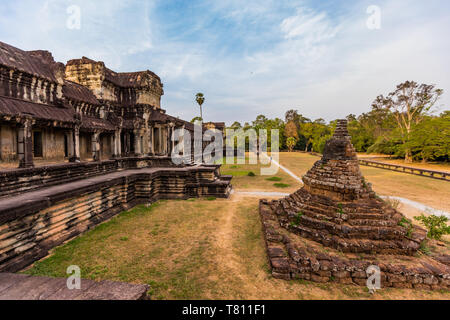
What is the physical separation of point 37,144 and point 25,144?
224 centimetres

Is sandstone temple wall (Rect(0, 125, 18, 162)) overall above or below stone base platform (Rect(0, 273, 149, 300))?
above

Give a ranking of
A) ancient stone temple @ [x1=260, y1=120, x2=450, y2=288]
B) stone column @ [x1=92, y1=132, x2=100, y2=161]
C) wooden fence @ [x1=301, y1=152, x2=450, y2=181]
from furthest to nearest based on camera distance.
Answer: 1. wooden fence @ [x1=301, y1=152, x2=450, y2=181]
2. stone column @ [x1=92, y1=132, x2=100, y2=161]
3. ancient stone temple @ [x1=260, y1=120, x2=450, y2=288]

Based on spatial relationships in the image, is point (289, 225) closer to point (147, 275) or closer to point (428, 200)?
point (147, 275)

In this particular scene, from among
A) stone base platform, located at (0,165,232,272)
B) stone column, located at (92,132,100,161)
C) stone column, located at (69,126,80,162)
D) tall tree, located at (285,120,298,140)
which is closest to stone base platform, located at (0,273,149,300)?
stone base platform, located at (0,165,232,272)

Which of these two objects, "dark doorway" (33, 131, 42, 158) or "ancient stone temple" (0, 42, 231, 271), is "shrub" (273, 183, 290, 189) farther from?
"dark doorway" (33, 131, 42, 158)

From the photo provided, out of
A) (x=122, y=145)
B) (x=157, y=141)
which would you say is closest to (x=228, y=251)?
(x=157, y=141)

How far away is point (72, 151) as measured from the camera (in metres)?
9.87

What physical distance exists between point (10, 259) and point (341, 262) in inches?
331

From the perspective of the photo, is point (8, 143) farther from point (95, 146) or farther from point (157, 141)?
point (157, 141)

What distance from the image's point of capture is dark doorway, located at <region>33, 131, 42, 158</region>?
29.7 feet

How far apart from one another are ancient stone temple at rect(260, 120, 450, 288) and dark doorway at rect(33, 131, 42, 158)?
10.5 m

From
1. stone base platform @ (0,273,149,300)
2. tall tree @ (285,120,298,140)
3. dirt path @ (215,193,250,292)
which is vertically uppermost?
tall tree @ (285,120,298,140)

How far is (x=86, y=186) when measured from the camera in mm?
7871
